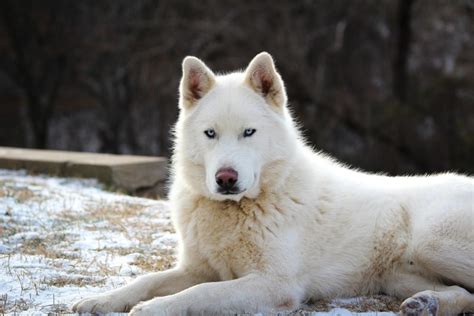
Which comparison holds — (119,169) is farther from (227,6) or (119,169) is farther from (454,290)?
(227,6)

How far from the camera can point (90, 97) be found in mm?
18062

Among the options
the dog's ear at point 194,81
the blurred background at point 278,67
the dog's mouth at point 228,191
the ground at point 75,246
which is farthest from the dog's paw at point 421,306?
the blurred background at point 278,67

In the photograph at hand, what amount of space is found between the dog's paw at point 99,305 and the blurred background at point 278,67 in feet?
37.1

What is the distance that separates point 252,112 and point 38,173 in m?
4.95

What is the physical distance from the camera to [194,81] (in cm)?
462

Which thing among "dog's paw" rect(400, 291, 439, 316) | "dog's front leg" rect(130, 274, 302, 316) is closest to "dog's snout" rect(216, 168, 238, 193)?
"dog's front leg" rect(130, 274, 302, 316)

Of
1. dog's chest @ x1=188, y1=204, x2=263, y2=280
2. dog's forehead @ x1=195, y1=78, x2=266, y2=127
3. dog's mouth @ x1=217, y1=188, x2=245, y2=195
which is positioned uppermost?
dog's forehead @ x1=195, y1=78, x2=266, y2=127

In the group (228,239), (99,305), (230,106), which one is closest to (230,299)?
(228,239)

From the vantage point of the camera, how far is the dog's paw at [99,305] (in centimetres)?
396

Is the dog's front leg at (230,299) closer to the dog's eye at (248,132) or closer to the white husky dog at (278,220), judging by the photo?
the white husky dog at (278,220)

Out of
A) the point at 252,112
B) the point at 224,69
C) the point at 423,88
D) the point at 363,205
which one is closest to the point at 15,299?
the point at 252,112

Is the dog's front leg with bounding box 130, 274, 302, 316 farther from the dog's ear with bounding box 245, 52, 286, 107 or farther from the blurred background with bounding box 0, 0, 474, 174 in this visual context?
the blurred background with bounding box 0, 0, 474, 174

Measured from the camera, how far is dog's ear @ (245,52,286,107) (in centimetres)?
453

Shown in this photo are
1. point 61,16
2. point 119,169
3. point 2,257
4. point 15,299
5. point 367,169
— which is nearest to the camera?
point 15,299
